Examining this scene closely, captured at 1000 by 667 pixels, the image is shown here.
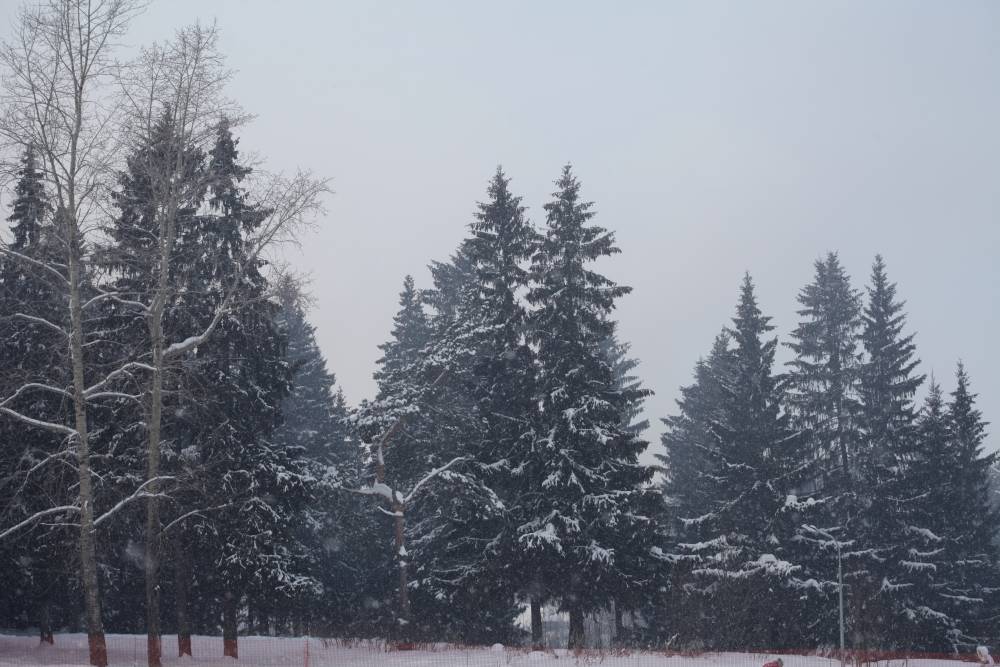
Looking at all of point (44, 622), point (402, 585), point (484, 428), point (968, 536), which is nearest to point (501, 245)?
point (484, 428)

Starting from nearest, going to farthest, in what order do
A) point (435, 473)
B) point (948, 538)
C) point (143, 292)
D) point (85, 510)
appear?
point (85, 510) < point (143, 292) < point (435, 473) < point (948, 538)

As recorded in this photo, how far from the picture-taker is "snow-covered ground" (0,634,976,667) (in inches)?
945

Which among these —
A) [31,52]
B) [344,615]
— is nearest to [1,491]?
[31,52]

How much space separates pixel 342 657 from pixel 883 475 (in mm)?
26951

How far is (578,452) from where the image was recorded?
31.2 metres

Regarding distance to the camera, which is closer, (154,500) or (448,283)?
(154,500)

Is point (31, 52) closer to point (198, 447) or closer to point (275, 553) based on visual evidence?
point (198, 447)

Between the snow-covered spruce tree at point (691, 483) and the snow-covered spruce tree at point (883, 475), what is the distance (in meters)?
5.94

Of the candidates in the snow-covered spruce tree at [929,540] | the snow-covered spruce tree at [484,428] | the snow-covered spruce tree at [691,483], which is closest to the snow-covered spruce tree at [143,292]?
the snow-covered spruce tree at [484,428]

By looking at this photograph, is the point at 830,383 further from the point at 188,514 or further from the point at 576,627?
the point at 188,514

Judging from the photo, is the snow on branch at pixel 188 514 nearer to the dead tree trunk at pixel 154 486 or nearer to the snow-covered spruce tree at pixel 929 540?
the dead tree trunk at pixel 154 486

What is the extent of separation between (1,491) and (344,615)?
57.9ft

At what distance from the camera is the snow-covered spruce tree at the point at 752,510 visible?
33875mm

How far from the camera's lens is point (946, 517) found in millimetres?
40125
